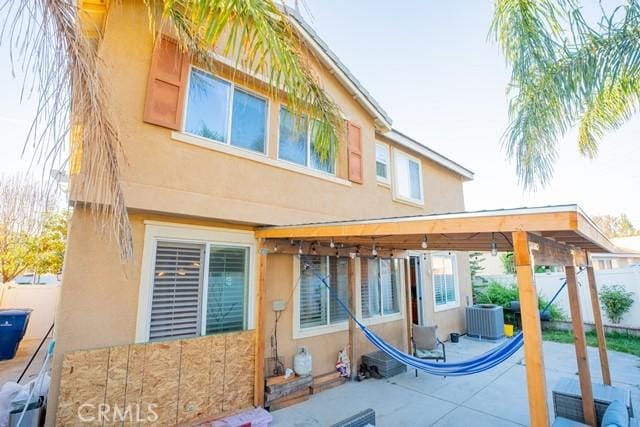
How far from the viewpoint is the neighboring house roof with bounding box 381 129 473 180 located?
8883 mm

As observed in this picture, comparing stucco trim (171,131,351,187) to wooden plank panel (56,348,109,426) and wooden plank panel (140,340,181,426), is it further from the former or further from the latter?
wooden plank panel (56,348,109,426)

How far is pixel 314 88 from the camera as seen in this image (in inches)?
154

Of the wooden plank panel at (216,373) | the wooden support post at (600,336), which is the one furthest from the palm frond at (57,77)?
the wooden support post at (600,336)

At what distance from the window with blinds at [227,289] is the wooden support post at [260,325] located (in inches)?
9.6

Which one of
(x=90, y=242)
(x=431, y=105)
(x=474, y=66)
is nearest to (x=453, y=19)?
(x=474, y=66)

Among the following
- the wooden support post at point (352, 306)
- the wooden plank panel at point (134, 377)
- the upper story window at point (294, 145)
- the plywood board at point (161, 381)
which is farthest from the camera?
the wooden support post at point (352, 306)

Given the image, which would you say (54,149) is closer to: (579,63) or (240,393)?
(240,393)

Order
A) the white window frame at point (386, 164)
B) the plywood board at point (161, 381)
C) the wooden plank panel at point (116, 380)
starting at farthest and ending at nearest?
1. the white window frame at point (386, 164)
2. the wooden plank panel at point (116, 380)
3. the plywood board at point (161, 381)

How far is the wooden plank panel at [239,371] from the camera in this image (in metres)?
4.84

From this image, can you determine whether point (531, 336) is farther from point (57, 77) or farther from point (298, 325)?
point (57, 77)

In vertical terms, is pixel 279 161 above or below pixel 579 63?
below

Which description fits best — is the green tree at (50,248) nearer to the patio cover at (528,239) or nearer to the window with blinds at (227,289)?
the window with blinds at (227,289)

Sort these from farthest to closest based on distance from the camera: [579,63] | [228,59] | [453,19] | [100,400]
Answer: [453,19], [228,59], [579,63], [100,400]

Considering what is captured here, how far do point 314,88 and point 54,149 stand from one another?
2.72 metres
